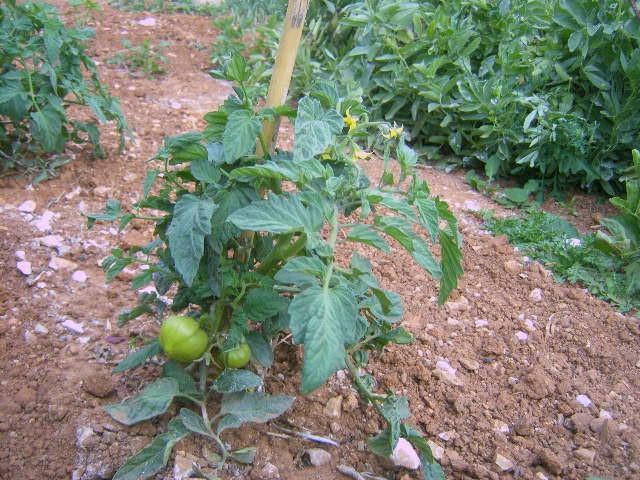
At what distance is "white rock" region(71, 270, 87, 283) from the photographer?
82.8 inches

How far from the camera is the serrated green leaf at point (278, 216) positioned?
120 cm

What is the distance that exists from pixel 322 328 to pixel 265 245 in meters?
0.54

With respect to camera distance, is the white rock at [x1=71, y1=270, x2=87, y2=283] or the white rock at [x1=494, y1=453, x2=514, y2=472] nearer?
the white rock at [x1=494, y1=453, x2=514, y2=472]

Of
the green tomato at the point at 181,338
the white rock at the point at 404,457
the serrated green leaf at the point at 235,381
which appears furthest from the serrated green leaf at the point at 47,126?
the white rock at the point at 404,457

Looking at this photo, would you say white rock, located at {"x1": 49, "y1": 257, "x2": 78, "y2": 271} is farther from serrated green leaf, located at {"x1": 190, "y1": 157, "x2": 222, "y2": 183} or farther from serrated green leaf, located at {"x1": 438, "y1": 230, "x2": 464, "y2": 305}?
serrated green leaf, located at {"x1": 438, "y1": 230, "x2": 464, "y2": 305}

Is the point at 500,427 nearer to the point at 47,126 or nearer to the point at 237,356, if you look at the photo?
the point at 237,356

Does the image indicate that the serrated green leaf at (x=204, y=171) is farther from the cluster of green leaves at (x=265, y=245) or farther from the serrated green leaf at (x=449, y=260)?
the serrated green leaf at (x=449, y=260)

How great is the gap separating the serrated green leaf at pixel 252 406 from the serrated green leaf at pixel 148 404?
5.3 inches

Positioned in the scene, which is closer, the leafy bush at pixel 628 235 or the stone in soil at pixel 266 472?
the stone in soil at pixel 266 472

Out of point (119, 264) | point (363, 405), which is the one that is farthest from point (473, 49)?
point (119, 264)

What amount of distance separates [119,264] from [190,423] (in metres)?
0.45

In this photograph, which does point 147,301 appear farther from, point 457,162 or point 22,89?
point 457,162

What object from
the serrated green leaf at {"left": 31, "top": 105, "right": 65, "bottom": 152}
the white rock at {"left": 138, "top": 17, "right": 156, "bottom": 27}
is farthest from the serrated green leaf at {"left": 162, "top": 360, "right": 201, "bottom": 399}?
the white rock at {"left": 138, "top": 17, "right": 156, "bottom": 27}

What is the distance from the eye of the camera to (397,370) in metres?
1.92
